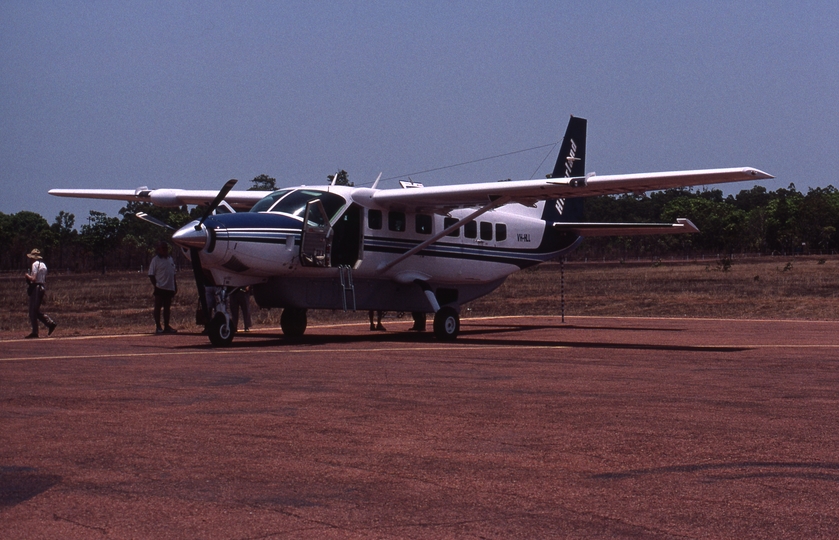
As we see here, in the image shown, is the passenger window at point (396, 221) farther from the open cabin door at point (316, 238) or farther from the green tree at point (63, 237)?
the green tree at point (63, 237)

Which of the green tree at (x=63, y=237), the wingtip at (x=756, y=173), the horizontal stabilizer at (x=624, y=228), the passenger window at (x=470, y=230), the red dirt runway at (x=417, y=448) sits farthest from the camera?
the green tree at (x=63, y=237)

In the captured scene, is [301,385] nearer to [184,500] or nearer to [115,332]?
[184,500]

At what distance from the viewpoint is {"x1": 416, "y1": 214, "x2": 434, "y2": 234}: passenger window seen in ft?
67.3

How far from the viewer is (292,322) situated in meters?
19.6

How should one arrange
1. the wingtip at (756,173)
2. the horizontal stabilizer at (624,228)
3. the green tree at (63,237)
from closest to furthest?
the wingtip at (756,173), the horizontal stabilizer at (624,228), the green tree at (63,237)

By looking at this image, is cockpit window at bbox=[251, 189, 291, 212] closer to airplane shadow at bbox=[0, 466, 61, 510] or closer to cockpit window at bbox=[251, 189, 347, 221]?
cockpit window at bbox=[251, 189, 347, 221]

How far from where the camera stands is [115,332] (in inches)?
810

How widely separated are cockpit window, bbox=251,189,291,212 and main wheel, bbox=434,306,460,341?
3785 mm

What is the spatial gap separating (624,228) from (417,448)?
17.4m

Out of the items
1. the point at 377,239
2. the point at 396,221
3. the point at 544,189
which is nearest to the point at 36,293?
the point at 377,239

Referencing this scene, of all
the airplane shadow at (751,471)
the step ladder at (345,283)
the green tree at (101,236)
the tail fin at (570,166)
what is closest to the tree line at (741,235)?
the green tree at (101,236)

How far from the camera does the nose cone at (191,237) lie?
52.7 ft

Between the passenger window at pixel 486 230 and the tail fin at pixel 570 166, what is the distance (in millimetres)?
2543

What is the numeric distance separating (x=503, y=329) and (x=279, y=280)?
21.9 feet
